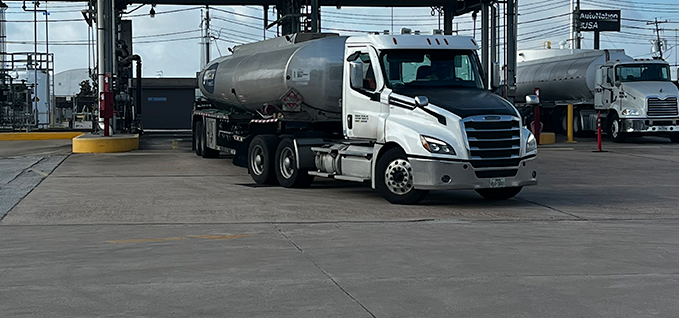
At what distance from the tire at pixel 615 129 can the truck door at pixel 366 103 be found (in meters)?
21.3

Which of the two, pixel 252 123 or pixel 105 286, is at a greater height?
pixel 252 123

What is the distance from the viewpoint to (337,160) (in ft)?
53.0

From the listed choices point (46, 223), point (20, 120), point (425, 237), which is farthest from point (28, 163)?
point (20, 120)

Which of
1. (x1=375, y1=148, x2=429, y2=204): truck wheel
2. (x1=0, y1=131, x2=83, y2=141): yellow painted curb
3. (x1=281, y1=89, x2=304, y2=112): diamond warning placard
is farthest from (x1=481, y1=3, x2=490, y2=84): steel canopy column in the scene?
(x1=375, y1=148, x2=429, y2=204): truck wheel

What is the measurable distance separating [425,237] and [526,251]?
147cm

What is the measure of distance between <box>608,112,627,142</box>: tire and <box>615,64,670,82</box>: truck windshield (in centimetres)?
152

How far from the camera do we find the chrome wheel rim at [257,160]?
18411 mm

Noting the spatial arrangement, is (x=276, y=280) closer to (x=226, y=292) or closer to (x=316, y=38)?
(x=226, y=292)

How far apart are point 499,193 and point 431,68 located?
2.43 m

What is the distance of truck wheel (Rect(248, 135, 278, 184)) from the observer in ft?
58.7

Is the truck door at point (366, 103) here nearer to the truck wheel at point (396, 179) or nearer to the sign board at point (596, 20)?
the truck wheel at point (396, 179)

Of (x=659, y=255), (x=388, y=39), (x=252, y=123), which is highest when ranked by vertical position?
(x=388, y=39)

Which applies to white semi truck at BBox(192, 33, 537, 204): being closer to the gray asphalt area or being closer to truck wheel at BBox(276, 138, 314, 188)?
truck wheel at BBox(276, 138, 314, 188)

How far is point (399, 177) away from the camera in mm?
14578
